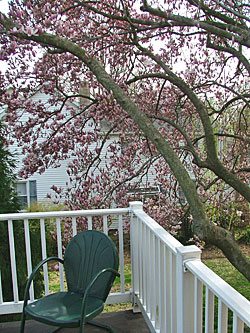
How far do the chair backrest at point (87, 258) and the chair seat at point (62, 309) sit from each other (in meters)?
0.11

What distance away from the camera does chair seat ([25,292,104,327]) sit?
6.25 feet

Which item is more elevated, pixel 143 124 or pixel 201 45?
pixel 201 45

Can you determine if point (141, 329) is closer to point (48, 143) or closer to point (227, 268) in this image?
point (48, 143)

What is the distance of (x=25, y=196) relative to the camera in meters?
11.0

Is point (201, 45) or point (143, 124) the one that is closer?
point (143, 124)

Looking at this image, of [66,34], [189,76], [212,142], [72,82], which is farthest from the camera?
[189,76]

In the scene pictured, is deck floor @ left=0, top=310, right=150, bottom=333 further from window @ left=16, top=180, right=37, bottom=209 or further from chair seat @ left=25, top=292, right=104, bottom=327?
window @ left=16, top=180, right=37, bottom=209

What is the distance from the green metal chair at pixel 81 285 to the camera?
193cm

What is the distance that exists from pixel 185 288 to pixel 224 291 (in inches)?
16.9

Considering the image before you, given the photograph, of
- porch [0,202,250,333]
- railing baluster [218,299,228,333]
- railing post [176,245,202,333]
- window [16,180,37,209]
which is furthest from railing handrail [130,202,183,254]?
window [16,180,37,209]

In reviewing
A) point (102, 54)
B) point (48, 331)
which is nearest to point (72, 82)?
point (102, 54)

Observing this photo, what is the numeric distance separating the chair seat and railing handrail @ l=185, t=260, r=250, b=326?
884 millimetres

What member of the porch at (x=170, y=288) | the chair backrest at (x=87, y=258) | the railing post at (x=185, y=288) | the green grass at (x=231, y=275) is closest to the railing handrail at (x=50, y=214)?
the porch at (x=170, y=288)

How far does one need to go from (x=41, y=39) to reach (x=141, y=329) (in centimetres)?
250
